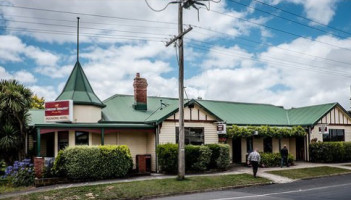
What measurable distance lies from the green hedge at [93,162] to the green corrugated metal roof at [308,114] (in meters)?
16.7

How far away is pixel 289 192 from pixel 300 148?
51.0 feet

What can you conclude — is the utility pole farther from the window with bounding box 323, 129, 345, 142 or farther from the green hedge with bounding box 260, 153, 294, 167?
the window with bounding box 323, 129, 345, 142

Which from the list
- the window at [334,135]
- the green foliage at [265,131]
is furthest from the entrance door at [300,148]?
the window at [334,135]

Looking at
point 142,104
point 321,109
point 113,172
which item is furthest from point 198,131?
point 321,109

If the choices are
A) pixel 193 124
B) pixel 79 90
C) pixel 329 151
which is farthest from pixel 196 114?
pixel 329 151

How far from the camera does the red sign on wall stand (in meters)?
19.9

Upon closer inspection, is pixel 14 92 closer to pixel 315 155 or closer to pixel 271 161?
pixel 271 161

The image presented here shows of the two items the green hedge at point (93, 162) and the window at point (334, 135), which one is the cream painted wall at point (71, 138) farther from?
the window at point (334, 135)

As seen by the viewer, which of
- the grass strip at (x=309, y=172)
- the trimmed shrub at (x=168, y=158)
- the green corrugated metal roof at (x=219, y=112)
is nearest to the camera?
the trimmed shrub at (x=168, y=158)

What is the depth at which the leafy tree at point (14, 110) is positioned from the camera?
62.0ft

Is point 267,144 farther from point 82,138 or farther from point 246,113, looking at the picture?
point 82,138

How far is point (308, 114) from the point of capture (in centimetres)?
3009

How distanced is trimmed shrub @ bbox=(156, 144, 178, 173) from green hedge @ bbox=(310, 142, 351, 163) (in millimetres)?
13174

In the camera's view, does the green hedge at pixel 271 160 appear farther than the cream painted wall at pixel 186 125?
Yes
